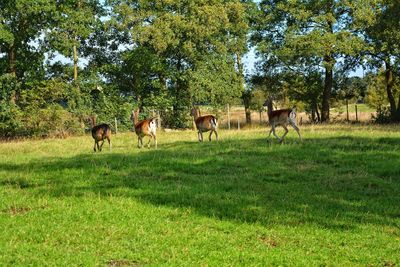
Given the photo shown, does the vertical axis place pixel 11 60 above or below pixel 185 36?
below

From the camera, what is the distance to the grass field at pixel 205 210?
685 centimetres

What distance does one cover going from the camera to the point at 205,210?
9.14 meters

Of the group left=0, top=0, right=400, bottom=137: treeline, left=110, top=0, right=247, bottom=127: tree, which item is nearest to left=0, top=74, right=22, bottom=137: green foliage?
left=0, top=0, right=400, bottom=137: treeline

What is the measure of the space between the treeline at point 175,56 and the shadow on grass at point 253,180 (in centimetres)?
1839

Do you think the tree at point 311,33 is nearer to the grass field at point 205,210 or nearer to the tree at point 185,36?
the tree at point 185,36

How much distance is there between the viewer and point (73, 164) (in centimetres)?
1441

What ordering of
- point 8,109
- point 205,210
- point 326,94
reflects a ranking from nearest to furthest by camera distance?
point 205,210 → point 8,109 → point 326,94

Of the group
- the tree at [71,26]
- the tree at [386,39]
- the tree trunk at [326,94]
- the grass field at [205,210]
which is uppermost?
the tree at [71,26]

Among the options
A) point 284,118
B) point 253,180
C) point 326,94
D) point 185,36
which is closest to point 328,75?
point 326,94

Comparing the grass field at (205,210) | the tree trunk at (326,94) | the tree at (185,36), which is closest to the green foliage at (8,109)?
the tree at (185,36)

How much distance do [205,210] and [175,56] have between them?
1267 inches

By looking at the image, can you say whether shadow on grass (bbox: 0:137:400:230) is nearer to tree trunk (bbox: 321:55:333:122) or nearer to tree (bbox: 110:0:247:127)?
tree trunk (bbox: 321:55:333:122)

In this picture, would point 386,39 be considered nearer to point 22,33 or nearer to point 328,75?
point 328,75

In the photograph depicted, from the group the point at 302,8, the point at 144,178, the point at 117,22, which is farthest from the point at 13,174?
the point at 302,8
